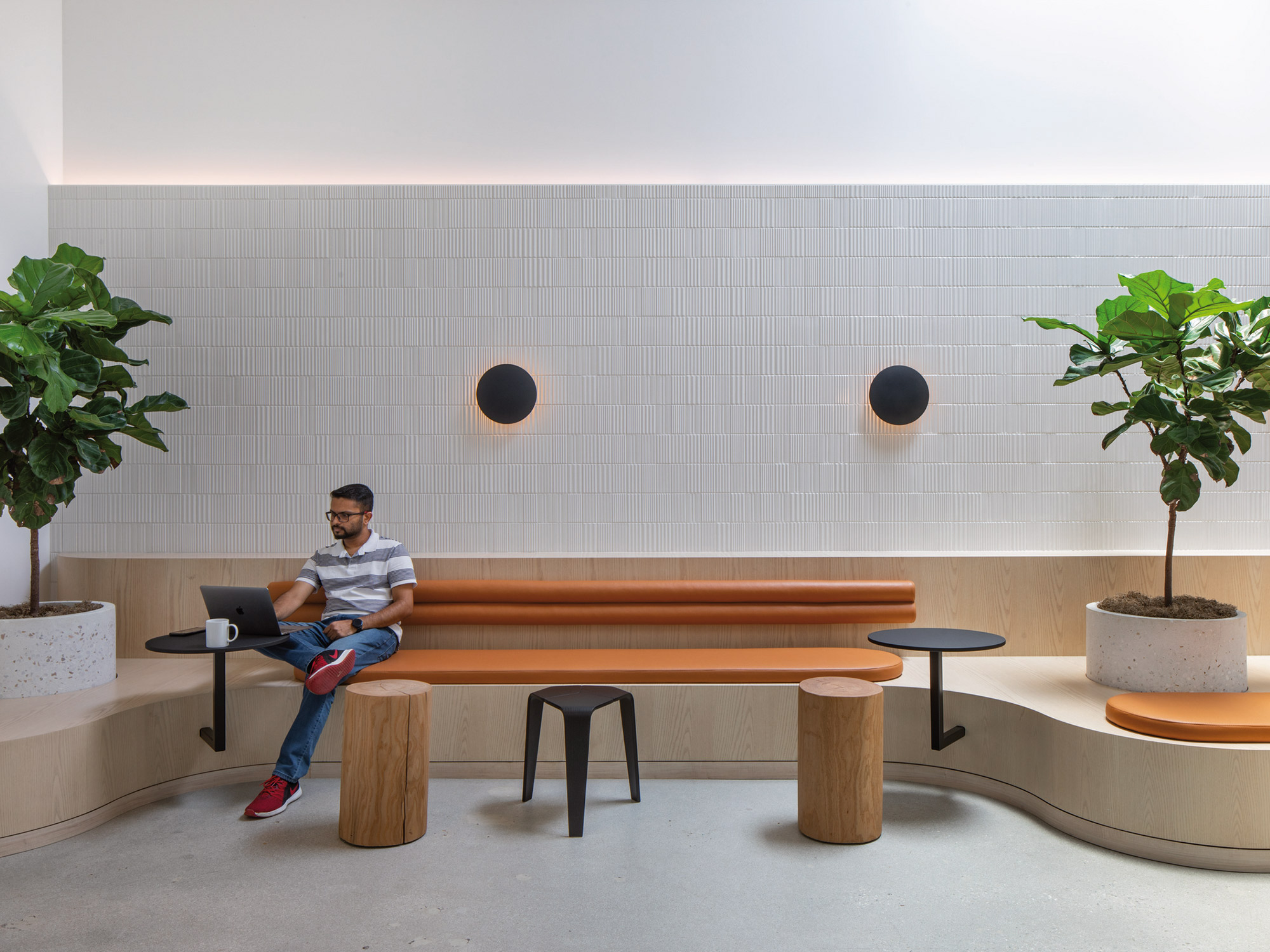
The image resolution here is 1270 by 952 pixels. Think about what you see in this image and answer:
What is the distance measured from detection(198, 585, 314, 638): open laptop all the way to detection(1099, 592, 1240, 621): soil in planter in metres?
3.71

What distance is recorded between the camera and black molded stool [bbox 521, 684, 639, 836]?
3.15 metres

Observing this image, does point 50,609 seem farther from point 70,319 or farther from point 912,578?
point 912,578

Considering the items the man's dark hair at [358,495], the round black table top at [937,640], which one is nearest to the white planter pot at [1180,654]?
the round black table top at [937,640]

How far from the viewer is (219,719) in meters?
3.50

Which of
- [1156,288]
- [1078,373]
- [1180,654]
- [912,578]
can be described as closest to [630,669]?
[912,578]

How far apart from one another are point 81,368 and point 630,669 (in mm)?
2694

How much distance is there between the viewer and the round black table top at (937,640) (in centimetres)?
339

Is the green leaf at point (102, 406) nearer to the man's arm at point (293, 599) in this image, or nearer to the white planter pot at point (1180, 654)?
the man's arm at point (293, 599)

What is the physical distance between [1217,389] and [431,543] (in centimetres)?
383

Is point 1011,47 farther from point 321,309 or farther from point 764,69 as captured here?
point 321,309

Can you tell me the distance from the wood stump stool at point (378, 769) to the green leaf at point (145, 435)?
5.80 ft

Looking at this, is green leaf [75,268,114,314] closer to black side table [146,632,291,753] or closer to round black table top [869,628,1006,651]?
black side table [146,632,291,753]

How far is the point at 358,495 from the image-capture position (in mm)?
3996

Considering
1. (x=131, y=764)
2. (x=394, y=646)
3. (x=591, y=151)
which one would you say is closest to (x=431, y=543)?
(x=394, y=646)
